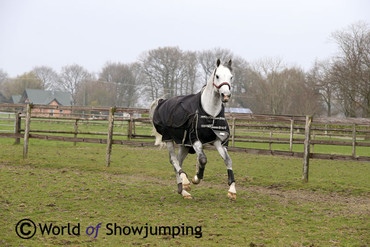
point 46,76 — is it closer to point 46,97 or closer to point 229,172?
point 46,97

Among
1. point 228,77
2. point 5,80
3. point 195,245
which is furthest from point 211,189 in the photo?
point 5,80

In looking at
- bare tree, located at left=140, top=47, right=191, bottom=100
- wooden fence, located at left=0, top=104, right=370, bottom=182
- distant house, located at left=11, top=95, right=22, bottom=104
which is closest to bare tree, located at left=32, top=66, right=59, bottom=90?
distant house, located at left=11, top=95, right=22, bottom=104

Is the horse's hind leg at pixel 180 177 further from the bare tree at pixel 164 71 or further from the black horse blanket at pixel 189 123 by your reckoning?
the bare tree at pixel 164 71

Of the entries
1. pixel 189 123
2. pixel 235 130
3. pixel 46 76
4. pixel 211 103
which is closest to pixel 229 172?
pixel 189 123

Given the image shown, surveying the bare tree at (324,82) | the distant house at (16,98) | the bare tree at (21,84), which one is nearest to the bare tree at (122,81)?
the bare tree at (21,84)

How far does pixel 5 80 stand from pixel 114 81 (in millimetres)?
33045

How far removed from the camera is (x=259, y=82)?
175 ft

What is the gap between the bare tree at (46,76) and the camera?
84.3 meters

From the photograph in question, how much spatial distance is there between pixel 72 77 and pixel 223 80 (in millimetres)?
77802

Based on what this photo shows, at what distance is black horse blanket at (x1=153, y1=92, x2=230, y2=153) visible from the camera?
22.6 feet

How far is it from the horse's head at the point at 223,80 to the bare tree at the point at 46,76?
271ft

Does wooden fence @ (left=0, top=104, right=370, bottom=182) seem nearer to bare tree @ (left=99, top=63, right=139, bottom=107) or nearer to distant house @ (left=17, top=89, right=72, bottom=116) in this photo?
bare tree @ (left=99, top=63, right=139, bottom=107)

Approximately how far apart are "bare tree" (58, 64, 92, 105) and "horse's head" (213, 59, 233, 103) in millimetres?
73995

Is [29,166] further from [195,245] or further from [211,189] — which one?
[195,245]
